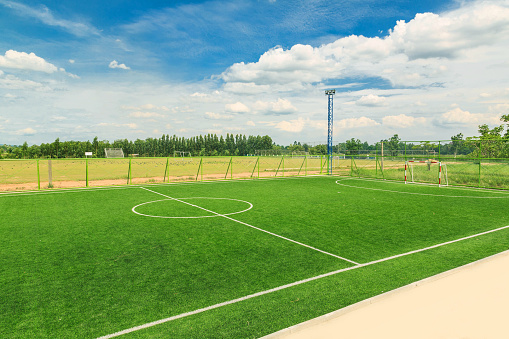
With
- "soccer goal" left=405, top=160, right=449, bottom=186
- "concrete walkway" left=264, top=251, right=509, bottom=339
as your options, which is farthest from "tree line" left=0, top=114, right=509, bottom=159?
"concrete walkway" left=264, top=251, right=509, bottom=339

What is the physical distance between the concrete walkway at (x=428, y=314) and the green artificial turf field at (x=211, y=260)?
0.23m

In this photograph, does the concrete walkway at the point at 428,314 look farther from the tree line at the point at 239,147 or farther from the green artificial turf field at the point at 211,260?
the tree line at the point at 239,147

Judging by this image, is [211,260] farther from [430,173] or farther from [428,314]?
[430,173]

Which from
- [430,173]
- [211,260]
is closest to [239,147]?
[430,173]

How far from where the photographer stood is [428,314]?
12.5 feet

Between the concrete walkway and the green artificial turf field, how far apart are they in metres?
0.23

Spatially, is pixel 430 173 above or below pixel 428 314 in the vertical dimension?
above

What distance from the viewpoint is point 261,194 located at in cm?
1546

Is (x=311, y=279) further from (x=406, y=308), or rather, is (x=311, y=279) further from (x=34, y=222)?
(x=34, y=222)

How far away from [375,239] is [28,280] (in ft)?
24.1

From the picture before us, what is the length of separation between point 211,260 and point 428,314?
3792mm

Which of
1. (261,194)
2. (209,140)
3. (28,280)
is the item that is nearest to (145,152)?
(209,140)

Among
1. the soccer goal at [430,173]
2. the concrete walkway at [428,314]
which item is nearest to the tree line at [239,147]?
the soccer goal at [430,173]

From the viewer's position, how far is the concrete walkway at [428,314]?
339 centimetres
